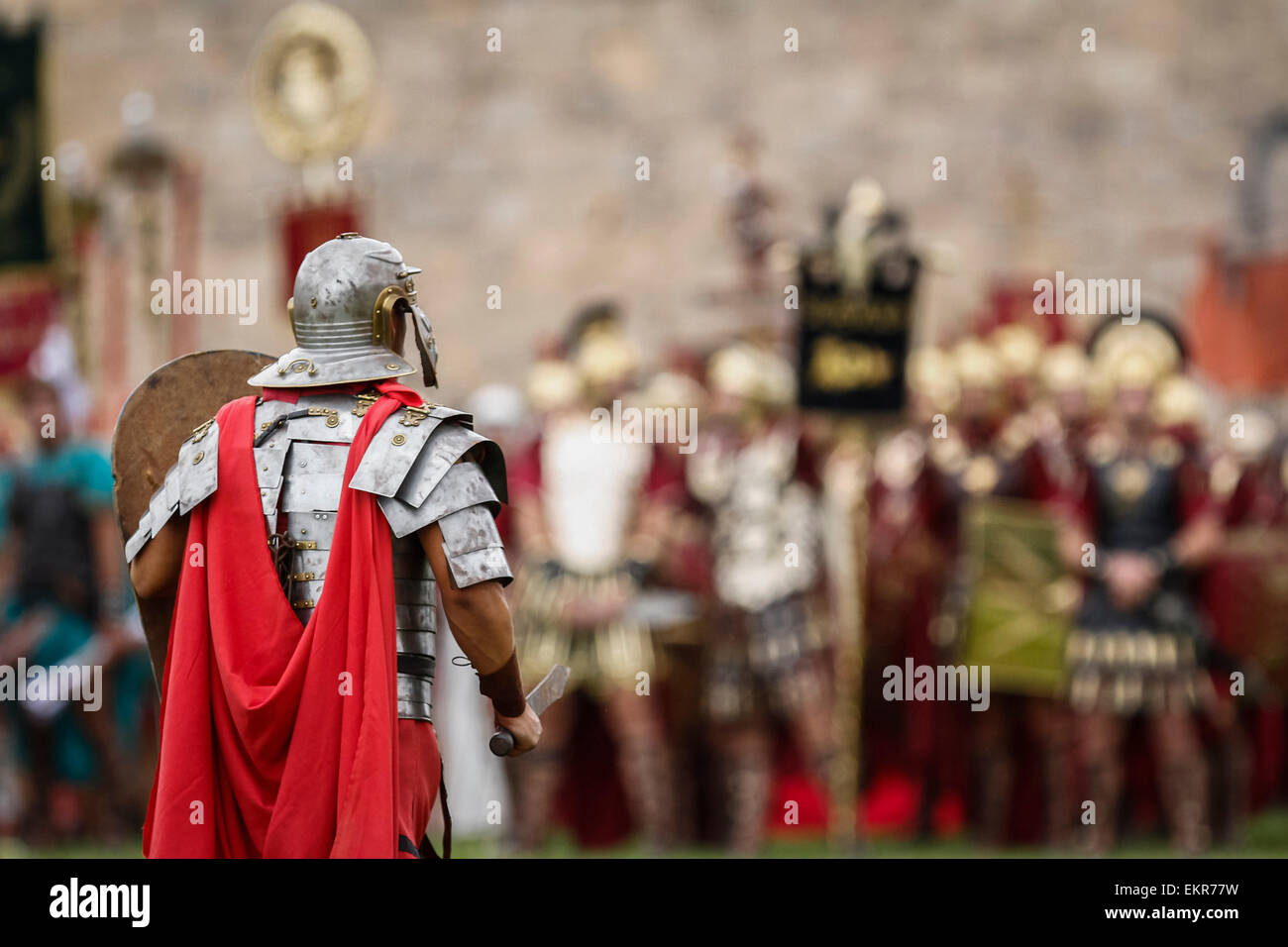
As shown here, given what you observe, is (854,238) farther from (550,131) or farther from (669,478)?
(550,131)

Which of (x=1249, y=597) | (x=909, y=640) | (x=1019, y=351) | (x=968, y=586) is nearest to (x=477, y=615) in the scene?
(x=968, y=586)

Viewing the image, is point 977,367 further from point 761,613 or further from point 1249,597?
point 761,613

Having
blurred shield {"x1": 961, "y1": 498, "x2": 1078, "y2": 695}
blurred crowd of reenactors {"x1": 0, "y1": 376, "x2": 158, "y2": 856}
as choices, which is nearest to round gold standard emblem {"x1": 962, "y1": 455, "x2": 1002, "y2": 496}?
blurred shield {"x1": 961, "y1": 498, "x2": 1078, "y2": 695}

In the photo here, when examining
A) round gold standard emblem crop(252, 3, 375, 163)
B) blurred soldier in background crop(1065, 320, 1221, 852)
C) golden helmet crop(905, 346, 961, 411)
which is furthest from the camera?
round gold standard emblem crop(252, 3, 375, 163)

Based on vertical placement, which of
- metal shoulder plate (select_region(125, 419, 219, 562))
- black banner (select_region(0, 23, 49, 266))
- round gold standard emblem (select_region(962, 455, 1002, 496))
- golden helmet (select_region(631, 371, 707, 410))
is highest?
black banner (select_region(0, 23, 49, 266))

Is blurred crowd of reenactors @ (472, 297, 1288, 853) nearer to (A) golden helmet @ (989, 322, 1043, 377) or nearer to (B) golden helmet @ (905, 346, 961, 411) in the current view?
(A) golden helmet @ (989, 322, 1043, 377)

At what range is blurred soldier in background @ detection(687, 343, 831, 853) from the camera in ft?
32.4

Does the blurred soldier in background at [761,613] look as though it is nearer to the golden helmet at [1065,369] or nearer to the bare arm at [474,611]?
the golden helmet at [1065,369]

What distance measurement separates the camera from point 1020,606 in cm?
994

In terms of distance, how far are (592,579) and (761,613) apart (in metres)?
0.86

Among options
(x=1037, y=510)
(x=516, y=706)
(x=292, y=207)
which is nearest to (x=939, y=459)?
(x=1037, y=510)

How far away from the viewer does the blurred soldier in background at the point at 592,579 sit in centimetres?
994

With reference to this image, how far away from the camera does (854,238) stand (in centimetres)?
998
